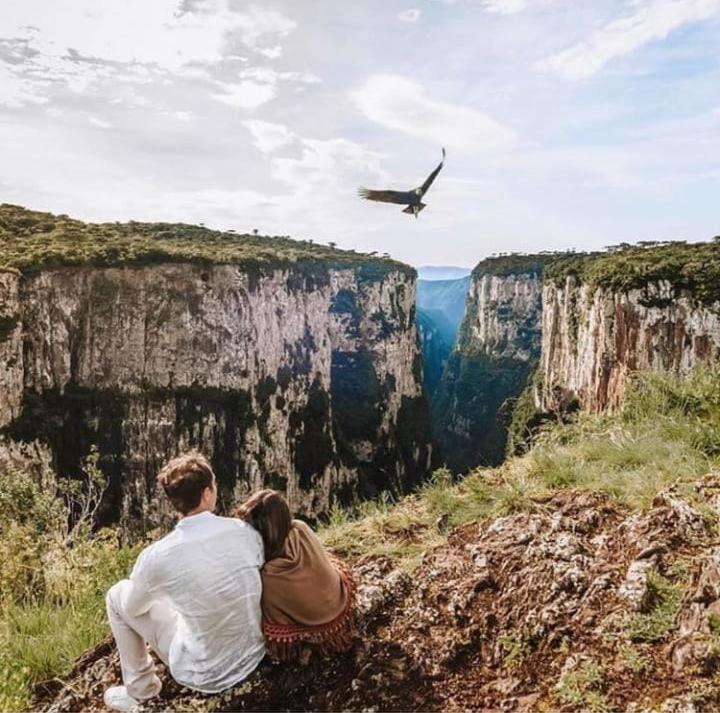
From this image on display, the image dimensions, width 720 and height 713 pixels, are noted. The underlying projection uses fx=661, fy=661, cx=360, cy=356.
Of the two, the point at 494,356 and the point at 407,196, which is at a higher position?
the point at 407,196

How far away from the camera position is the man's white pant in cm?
422

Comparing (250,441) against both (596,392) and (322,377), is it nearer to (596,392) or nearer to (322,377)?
(322,377)

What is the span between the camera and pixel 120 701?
13.9 ft

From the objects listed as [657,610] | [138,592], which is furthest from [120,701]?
[657,610]

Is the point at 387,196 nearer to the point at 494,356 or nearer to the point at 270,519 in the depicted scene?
the point at 270,519

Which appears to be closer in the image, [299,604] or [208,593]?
[208,593]

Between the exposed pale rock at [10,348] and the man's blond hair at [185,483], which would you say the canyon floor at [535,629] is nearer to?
the man's blond hair at [185,483]

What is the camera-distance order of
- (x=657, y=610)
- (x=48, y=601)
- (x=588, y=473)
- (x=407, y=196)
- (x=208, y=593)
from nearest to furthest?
(x=657, y=610)
(x=208, y=593)
(x=48, y=601)
(x=588, y=473)
(x=407, y=196)

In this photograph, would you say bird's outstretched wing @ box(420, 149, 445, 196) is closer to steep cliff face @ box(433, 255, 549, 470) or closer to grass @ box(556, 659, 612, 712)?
grass @ box(556, 659, 612, 712)

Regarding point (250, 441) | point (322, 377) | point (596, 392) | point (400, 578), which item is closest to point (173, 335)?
point (250, 441)

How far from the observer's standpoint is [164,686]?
442 centimetres

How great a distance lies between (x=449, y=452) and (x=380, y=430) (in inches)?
1145

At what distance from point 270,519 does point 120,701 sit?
150 cm

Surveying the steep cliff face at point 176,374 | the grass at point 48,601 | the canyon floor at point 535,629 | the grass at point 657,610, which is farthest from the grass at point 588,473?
the steep cliff face at point 176,374
